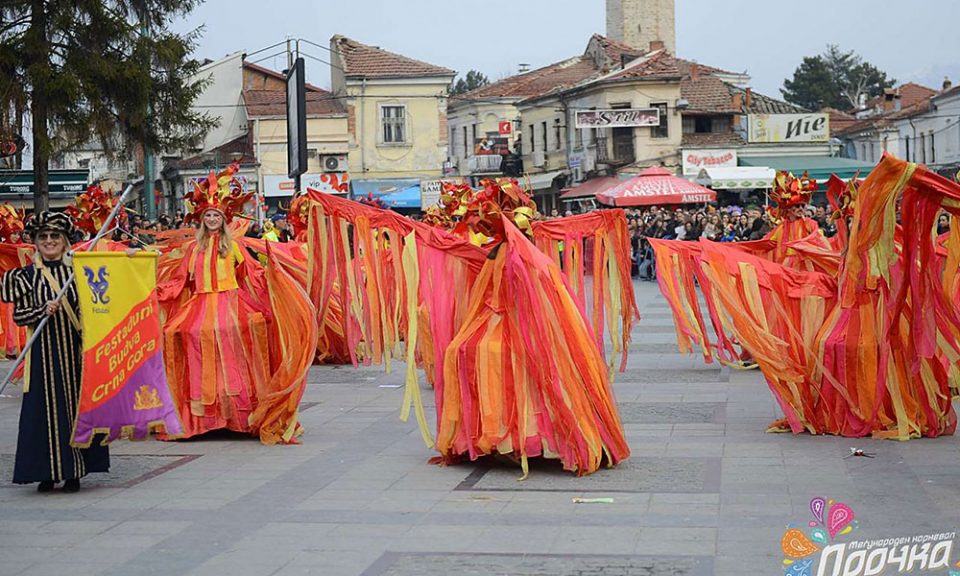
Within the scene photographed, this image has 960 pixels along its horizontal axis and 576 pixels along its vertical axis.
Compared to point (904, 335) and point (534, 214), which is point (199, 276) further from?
point (904, 335)

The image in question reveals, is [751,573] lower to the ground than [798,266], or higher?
lower

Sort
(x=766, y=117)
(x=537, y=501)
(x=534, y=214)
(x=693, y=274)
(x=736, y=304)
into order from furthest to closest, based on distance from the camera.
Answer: (x=766, y=117) → (x=693, y=274) → (x=736, y=304) → (x=534, y=214) → (x=537, y=501)

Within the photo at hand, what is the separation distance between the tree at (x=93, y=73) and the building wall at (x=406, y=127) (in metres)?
29.7

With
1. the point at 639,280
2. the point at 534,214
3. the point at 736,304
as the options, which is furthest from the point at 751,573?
the point at 639,280

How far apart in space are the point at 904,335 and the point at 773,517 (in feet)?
8.42

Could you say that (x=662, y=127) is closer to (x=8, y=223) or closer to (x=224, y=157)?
(x=224, y=157)

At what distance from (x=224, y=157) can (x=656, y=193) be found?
21098 millimetres

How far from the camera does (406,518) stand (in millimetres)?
6648

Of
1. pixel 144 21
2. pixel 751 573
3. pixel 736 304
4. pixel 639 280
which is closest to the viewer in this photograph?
pixel 751 573

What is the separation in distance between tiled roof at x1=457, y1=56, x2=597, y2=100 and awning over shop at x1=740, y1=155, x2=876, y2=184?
12.5 meters

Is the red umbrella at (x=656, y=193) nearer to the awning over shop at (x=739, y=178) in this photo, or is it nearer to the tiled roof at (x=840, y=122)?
the awning over shop at (x=739, y=178)

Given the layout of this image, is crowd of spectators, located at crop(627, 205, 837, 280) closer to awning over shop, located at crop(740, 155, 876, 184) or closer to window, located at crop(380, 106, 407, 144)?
awning over shop, located at crop(740, 155, 876, 184)

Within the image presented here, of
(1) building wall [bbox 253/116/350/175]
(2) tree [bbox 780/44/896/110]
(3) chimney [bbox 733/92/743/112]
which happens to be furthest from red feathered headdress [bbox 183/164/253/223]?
(2) tree [bbox 780/44/896/110]

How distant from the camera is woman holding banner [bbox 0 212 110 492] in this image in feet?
24.6
